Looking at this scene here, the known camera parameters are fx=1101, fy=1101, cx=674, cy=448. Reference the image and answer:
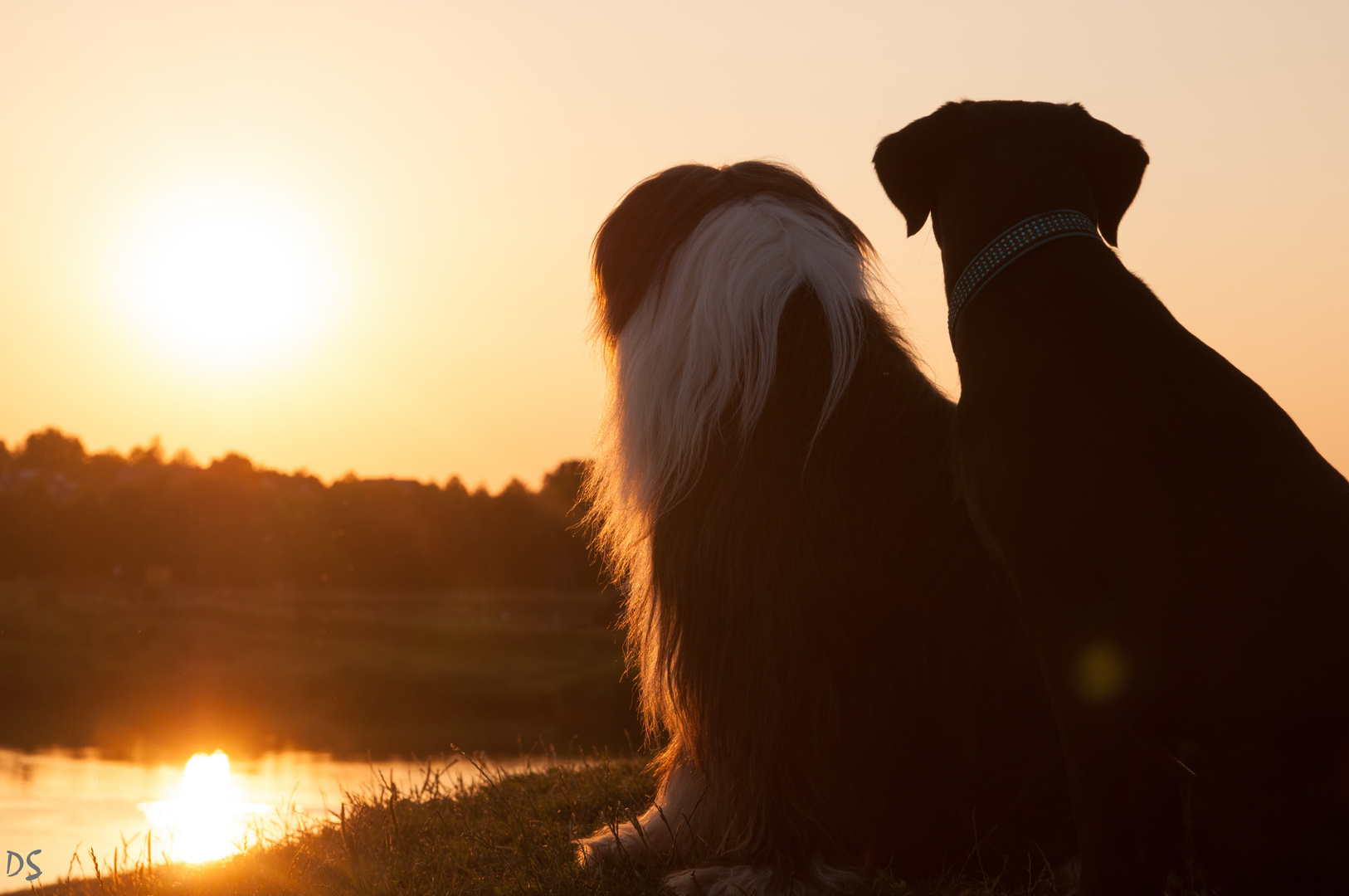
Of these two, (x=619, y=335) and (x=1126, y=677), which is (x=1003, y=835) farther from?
(x=619, y=335)

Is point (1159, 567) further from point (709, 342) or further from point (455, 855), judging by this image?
point (455, 855)

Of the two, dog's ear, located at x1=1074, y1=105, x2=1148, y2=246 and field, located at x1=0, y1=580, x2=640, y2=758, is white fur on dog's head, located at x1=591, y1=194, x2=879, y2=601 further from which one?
field, located at x1=0, y1=580, x2=640, y2=758

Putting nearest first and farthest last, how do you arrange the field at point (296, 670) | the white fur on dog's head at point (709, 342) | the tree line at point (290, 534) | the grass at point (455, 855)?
the white fur on dog's head at point (709, 342) → the grass at point (455, 855) → the field at point (296, 670) → the tree line at point (290, 534)

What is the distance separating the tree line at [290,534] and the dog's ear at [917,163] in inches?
1787

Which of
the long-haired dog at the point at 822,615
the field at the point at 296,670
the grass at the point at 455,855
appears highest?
the long-haired dog at the point at 822,615

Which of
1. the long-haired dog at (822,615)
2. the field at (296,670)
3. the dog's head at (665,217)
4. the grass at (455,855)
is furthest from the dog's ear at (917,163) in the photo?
the field at (296,670)

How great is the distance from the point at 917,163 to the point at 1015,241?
50 cm

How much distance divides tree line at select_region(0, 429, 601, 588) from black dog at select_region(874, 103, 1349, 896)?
151 feet

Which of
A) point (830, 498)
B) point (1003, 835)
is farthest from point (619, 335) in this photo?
point (1003, 835)

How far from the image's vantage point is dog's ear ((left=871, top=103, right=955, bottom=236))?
309 cm

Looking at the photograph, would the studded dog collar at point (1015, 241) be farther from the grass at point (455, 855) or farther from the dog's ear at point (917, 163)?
the grass at point (455, 855)

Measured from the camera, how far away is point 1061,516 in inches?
94.7

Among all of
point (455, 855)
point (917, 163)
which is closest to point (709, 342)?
point (917, 163)

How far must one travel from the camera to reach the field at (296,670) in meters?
33.9
